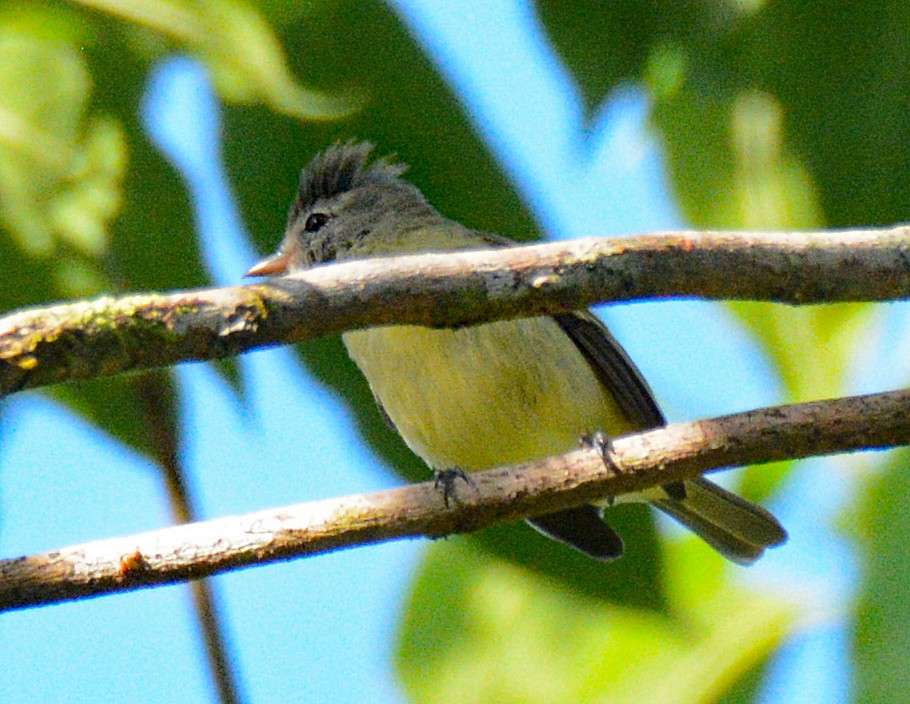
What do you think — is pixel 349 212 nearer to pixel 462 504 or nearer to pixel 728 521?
pixel 728 521

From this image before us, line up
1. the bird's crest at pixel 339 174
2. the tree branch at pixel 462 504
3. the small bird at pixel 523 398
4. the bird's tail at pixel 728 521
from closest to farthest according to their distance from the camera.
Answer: the tree branch at pixel 462 504 < the small bird at pixel 523 398 < the bird's tail at pixel 728 521 < the bird's crest at pixel 339 174

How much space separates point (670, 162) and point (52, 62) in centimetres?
Result: 126

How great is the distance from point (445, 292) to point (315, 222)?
2.90 metres

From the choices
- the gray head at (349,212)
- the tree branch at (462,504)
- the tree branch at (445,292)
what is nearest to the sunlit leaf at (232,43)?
the tree branch at (445,292)

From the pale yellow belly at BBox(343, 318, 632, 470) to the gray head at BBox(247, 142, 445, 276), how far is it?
55 cm

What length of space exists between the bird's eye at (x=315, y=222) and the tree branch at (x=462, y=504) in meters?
2.45

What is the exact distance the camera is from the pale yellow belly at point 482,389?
3738 mm

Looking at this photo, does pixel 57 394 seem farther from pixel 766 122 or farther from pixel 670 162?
pixel 766 122

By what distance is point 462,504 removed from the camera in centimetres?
240

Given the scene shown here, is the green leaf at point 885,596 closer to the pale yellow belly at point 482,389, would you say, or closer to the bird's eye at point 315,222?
the pale yellow belly at point 482,389

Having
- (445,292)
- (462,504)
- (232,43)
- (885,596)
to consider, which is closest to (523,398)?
(462,504)

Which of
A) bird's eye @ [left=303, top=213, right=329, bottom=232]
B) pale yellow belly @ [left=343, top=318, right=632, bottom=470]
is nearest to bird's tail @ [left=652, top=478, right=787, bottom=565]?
pale yellow belly @ [left=343, top=318, right=632, bottom=470]

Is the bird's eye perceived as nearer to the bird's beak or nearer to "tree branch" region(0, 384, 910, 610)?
the bird's beak

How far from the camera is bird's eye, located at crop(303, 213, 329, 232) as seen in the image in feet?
15.7
